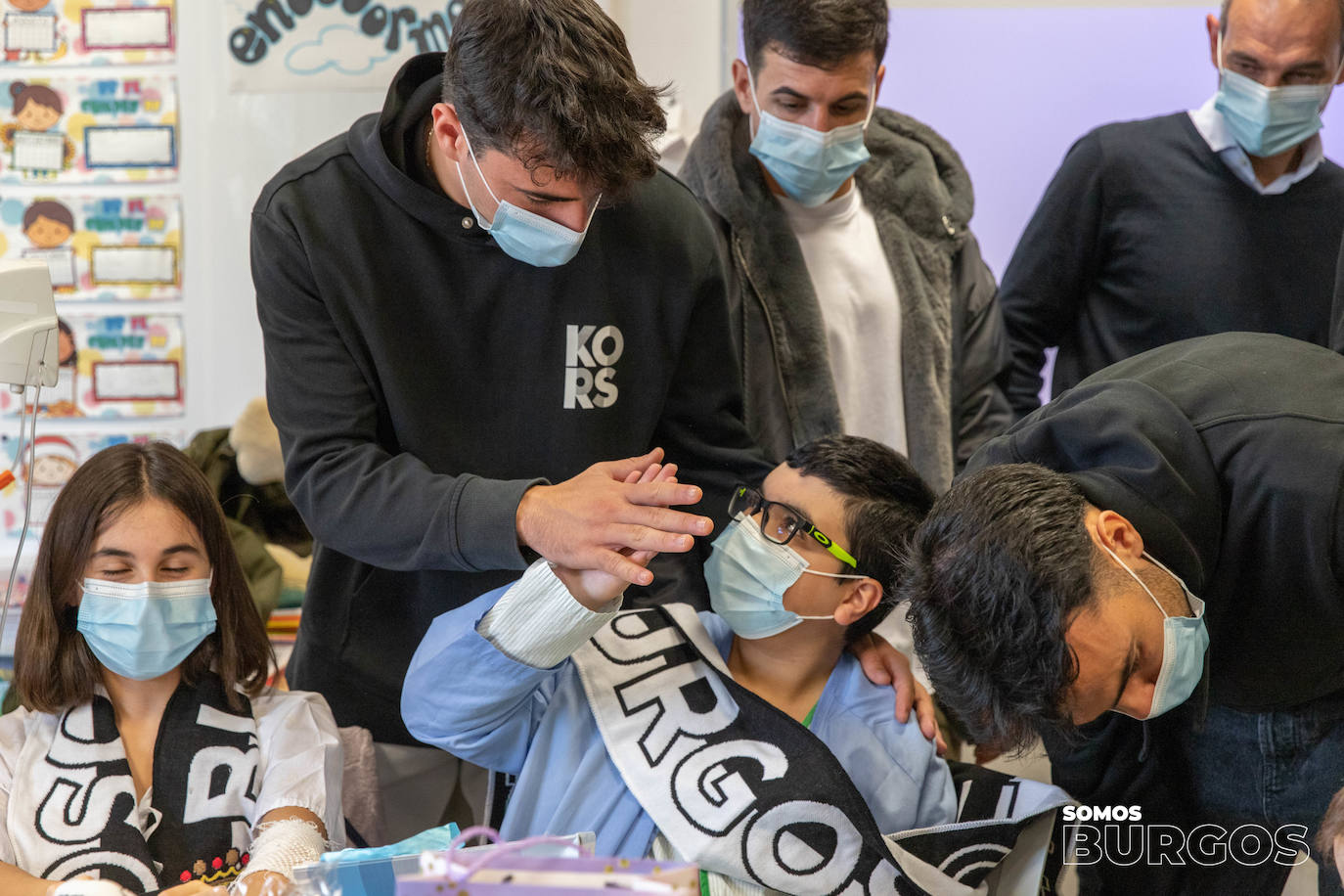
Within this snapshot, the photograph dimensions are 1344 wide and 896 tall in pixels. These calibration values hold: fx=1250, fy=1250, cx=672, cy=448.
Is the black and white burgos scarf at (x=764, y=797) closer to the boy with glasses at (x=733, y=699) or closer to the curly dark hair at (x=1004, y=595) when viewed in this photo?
the boy with glasses at (x=733, y=699)

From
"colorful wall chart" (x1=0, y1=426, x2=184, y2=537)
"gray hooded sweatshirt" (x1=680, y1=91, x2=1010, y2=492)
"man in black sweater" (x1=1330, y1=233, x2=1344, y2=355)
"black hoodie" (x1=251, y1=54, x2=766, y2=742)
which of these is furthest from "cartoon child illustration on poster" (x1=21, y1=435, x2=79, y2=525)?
"man in black sweater" (x1=1330, y1=233, x2=1344, y2=355)

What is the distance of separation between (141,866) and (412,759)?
0.41 meters

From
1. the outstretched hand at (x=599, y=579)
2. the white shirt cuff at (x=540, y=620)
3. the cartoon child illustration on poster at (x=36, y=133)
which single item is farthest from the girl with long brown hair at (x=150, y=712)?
the cartoon child illustration on poster at (x=36, y=133)

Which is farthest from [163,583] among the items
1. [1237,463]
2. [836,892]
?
[1237,463]

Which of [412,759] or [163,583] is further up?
[163,583]

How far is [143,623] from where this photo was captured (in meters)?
1.71

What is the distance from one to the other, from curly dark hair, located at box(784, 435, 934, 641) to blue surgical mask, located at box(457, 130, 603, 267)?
0.50m

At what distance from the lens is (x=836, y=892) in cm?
158

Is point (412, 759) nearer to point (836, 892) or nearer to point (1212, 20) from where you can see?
point (836, 892)

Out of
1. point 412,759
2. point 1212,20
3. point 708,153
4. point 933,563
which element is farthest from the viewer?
point 1212,20

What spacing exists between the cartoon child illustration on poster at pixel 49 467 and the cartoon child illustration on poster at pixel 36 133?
690 mm

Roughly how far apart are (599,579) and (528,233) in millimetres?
480

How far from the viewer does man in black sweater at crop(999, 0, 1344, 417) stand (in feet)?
7.48

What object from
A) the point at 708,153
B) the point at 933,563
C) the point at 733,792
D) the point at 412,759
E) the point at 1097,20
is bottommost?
the point at 412,759
